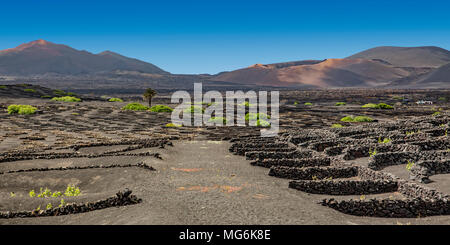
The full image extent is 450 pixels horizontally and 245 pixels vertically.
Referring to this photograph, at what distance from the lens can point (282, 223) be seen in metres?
12.6

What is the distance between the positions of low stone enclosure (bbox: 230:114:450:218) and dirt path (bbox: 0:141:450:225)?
63cm

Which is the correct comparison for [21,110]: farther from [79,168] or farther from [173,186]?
[173,186]

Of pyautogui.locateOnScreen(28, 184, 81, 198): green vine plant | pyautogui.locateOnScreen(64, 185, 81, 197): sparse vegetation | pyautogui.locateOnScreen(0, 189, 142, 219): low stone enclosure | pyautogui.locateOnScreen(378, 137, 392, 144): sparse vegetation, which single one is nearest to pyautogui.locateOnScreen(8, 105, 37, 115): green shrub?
pyautogui.locateOnScreen(28, 184, 81, 198): green vine plant

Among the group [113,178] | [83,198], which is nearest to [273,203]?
[83,198]

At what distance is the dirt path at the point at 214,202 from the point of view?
1297 centimetres

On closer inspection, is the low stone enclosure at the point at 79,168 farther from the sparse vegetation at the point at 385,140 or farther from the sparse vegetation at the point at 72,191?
the sparse vegetation at the point at 385,140

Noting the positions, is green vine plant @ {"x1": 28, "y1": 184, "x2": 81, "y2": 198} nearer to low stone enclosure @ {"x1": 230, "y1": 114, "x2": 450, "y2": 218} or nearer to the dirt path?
the dirt path

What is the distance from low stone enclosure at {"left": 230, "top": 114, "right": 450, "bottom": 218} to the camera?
14555mm

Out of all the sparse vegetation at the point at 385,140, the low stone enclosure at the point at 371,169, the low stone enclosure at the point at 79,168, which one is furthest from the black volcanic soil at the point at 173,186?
the sparse vegetation at the point at 385,140

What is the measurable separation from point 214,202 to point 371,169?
11.8 metres

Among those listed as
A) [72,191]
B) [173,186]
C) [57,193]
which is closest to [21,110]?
[57,193]

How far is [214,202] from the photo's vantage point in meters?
15.4

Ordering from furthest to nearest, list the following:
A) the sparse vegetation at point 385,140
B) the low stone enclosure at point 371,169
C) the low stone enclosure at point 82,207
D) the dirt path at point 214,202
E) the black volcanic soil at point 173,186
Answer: the sparse vegetation at point 385,140, the low stone enclosure at point 371,169, the low stone enclosure at point 82,207, the black volcanic soil at point 173,186, the dirt path at point 214,202

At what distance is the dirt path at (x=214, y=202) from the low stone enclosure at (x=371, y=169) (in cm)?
63
